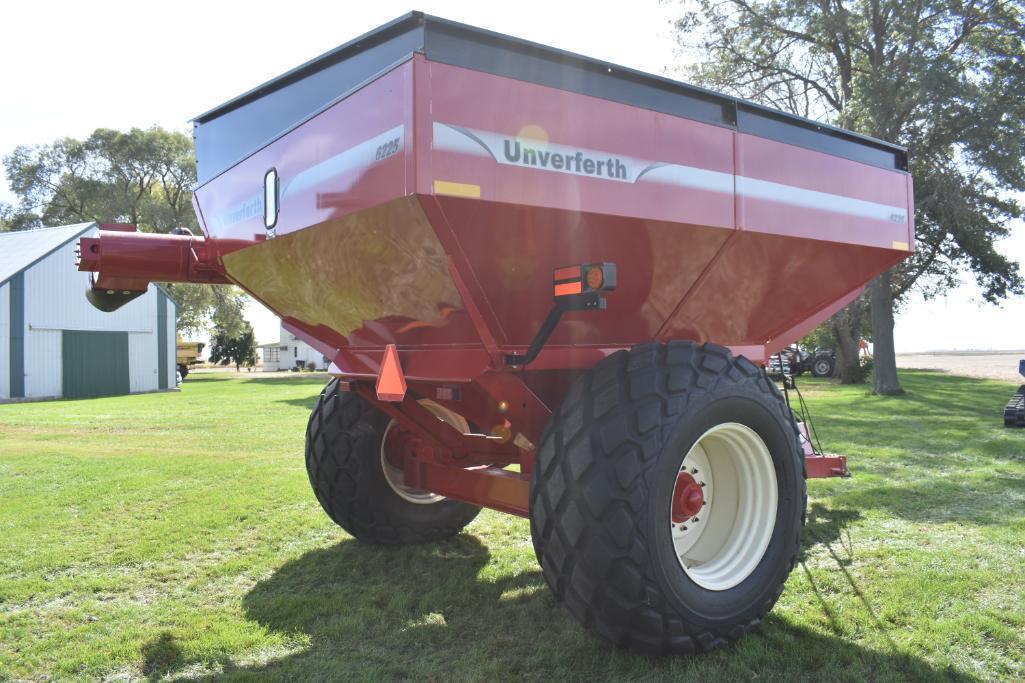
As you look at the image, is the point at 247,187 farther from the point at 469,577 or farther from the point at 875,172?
A: the point at 875,172

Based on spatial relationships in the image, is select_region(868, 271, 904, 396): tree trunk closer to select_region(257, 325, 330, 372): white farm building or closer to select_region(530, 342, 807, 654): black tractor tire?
select_region(530, 342, 807, 654): black tractor tire

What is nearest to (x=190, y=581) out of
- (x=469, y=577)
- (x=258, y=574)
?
(x=258, y=574)

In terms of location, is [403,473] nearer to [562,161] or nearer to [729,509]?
[729,509]

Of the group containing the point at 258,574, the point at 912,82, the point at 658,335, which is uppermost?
the point at 912,82

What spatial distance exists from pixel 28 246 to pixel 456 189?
27.4 metres

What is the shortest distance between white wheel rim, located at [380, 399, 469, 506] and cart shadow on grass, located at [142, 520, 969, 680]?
0.47 meters

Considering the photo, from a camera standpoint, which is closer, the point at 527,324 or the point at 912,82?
the point at 527,324

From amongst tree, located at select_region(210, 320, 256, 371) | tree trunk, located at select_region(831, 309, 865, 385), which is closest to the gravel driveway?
tree trunk, located at select_region(831, 309, 865, 385)

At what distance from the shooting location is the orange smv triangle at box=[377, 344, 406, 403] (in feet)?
10.1

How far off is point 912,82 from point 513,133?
16.0 metres

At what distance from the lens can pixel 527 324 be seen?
302 cm

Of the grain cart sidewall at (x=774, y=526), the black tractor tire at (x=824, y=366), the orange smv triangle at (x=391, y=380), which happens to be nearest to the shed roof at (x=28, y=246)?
the orange smv triangle at (x=391, y=380)

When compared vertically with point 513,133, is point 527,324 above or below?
below

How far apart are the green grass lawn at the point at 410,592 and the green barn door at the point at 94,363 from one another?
19231mm
